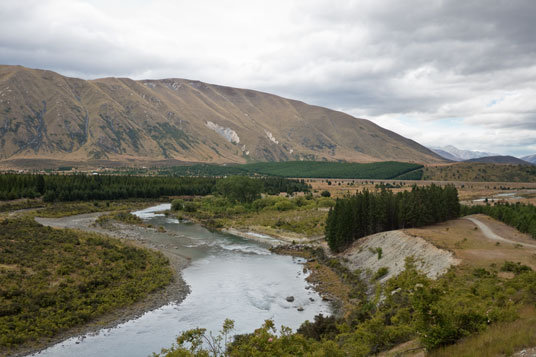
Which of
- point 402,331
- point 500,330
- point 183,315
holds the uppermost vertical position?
point 500,330

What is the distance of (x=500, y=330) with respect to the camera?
1794cm

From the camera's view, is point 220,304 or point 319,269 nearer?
point 220,304

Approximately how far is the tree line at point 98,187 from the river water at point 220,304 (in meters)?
79.9

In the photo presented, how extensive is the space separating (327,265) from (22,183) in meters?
124

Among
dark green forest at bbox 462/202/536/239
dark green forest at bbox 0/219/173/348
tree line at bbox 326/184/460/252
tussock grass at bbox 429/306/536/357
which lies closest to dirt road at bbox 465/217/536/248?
dark green forest at bbox 462/202/536/239

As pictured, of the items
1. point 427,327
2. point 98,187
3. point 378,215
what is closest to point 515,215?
point 378,215

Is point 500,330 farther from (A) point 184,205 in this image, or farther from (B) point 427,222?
(A) point 184,205

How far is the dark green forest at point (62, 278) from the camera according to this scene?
3684 cm

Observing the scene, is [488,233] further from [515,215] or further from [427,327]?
[427,327]

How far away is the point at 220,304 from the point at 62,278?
19814 mm

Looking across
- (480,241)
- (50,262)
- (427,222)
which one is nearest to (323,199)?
(427,222)

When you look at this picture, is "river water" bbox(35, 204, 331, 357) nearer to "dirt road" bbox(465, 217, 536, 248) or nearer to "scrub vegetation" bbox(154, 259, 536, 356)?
"scrub vegetation" bbox(154, 259, 536, 356)

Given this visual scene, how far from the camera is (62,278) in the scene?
4578cm

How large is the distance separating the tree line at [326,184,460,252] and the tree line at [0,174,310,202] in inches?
2891
